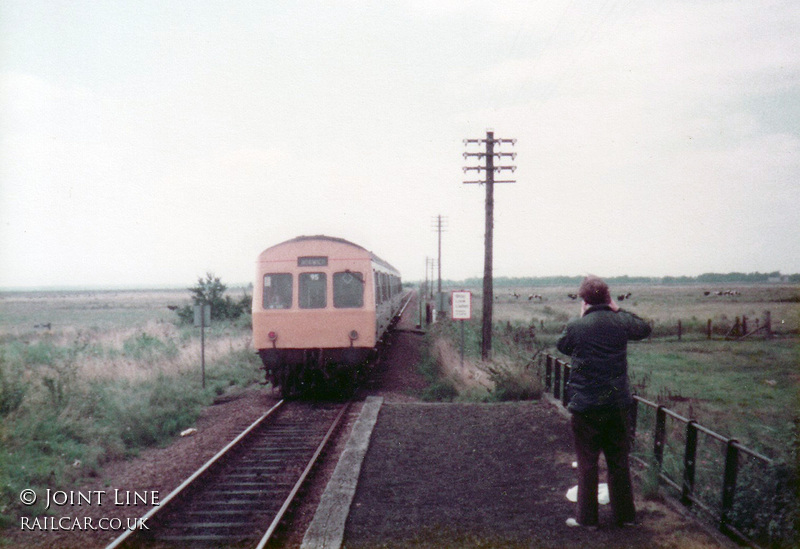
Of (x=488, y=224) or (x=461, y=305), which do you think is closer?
(x=461, y=305)

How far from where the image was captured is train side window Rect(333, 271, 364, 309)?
11727 millimetres

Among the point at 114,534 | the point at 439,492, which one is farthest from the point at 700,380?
the point at 114,534

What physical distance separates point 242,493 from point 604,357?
3847 mm

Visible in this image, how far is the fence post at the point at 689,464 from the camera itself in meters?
4.98

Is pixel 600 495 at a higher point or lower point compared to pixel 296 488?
higher

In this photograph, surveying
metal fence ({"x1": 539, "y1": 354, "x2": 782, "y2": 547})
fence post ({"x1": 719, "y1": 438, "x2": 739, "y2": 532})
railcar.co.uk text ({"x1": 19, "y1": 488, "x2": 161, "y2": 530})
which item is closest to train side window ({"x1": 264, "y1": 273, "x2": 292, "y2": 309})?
railcar.co.uk text ({"x1": 19, "y1": 488, "x2": 161, "y2": 530})

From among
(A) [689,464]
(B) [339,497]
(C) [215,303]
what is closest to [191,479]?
Answer: (B) [339,497]

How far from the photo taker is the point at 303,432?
923 cm

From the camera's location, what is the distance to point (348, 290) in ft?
38.6

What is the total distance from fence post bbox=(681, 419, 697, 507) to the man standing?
578 millimetres

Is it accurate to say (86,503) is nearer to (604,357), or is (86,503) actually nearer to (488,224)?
(604,357)

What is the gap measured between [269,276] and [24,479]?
5.75 metres

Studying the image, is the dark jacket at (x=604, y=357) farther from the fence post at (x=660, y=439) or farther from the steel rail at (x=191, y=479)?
the steel rail at (x=191, y=479)

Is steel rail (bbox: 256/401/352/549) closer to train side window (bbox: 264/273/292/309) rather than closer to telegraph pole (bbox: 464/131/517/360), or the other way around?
train side window (bbox: 264/273/292/309)
